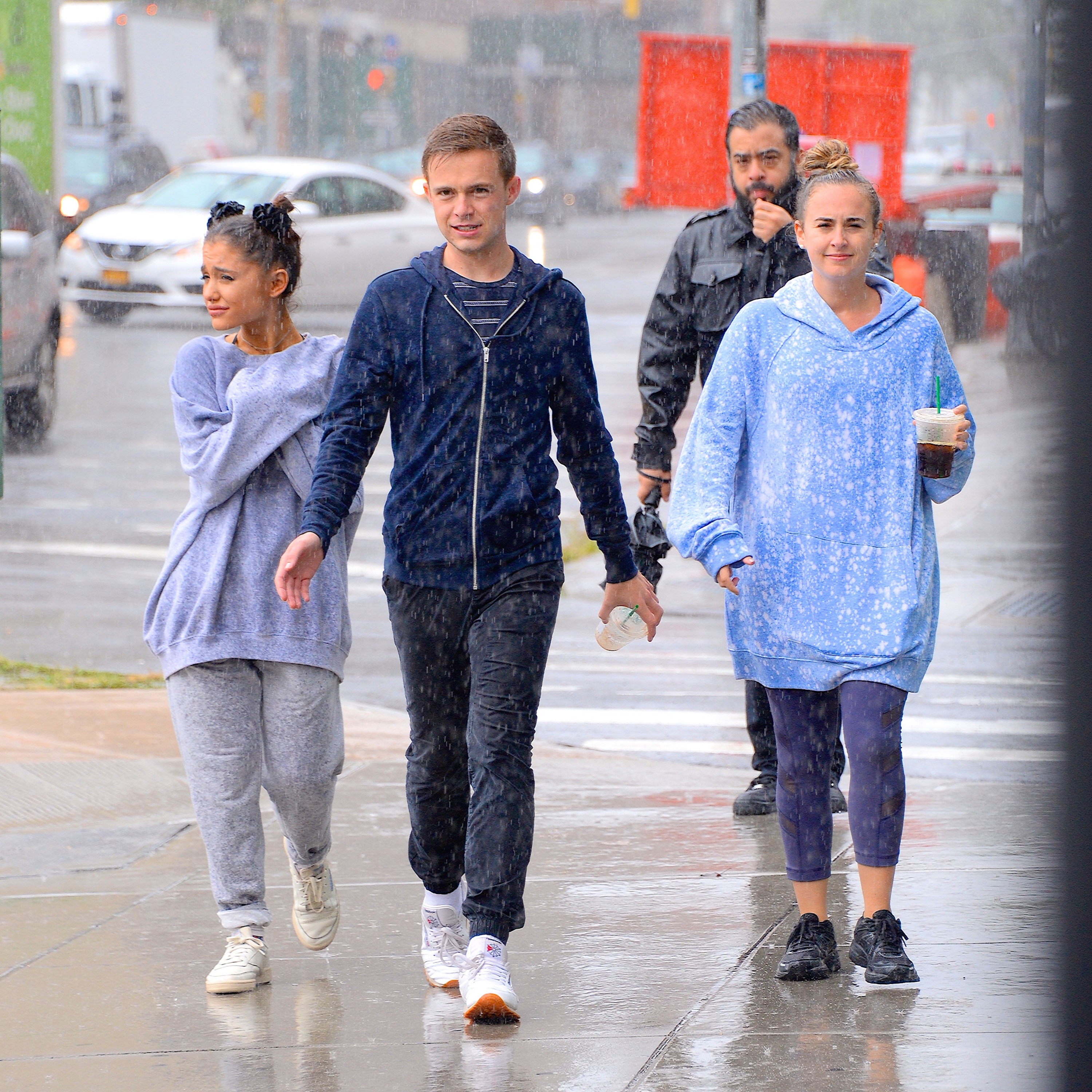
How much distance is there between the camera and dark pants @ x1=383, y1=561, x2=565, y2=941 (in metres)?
4.04

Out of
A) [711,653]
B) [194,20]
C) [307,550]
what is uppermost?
[194,20]

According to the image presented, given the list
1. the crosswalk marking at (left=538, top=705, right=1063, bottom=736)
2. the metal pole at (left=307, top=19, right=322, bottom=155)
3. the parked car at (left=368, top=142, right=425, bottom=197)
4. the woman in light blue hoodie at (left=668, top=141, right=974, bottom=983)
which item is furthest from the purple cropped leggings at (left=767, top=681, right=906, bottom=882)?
the metal pole at (left=307, top=19, right=322, bottom=155)

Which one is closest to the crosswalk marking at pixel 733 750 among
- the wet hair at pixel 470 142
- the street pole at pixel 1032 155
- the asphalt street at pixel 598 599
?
the asphalt street at pixel 598 599

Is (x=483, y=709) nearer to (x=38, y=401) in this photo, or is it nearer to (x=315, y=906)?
(x=315, y=906)

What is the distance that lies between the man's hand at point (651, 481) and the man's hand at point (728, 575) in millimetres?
1543

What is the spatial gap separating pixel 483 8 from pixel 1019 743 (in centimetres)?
7377

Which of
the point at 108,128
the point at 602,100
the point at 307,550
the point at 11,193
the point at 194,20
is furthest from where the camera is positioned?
the point at 602,100

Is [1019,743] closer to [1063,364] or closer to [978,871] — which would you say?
[978,871]

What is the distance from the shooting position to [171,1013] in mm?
4203

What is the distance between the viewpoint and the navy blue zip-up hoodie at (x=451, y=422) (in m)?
4.08

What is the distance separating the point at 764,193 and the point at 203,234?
53.8 feet

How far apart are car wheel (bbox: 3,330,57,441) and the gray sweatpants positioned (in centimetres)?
1114

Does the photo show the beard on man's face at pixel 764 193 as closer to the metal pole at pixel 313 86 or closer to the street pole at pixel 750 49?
the street pole at pixel 750 49

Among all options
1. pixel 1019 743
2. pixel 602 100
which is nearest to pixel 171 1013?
pixel 1019 743
